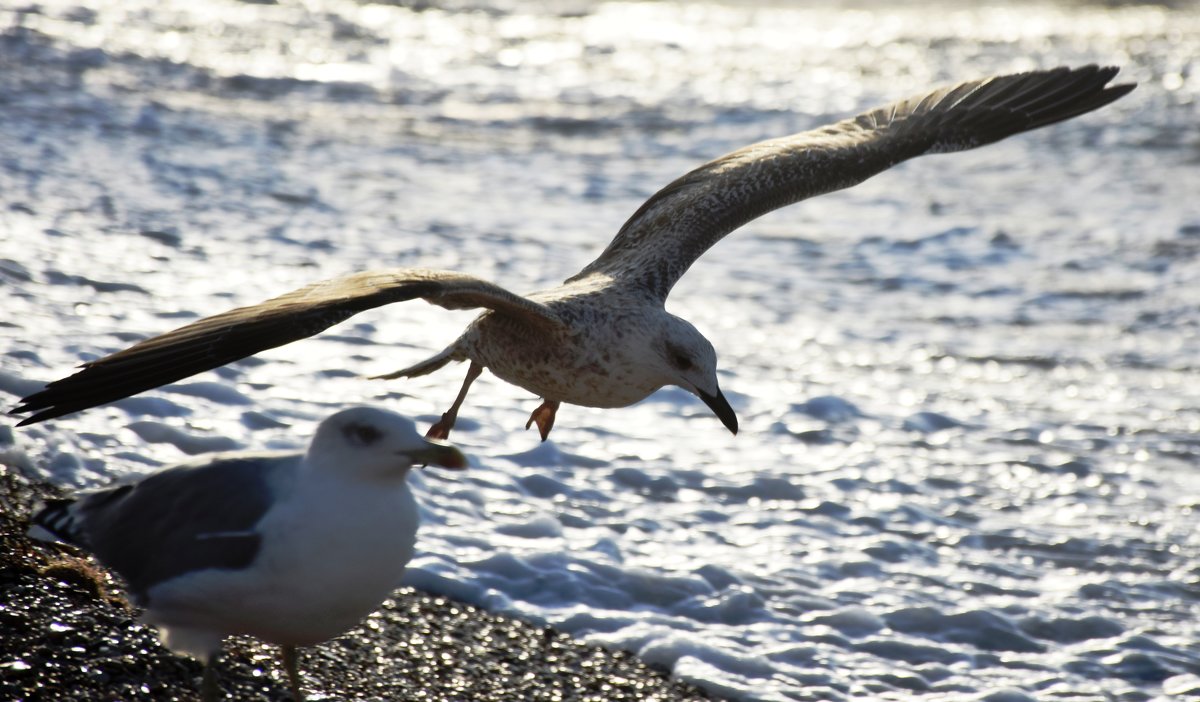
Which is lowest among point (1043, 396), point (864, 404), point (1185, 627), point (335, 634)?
point (335, 634)

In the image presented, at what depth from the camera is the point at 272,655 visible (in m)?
4.16

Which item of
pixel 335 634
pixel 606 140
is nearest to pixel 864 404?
pixel 335 634

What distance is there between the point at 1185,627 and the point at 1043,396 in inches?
103

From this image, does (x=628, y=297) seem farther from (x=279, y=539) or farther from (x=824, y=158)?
(x=279, y=539)

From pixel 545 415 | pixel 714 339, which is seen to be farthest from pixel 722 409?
pixel 714 339

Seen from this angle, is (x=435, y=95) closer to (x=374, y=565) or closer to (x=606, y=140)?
(x=606, y=140)

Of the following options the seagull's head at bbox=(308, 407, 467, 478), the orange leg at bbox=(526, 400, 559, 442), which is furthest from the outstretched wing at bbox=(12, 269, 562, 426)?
the orange leg at bbox=(526, 400, 559, 442)

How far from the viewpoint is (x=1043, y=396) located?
312 inches

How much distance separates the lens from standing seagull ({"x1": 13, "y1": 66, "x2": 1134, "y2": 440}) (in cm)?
383

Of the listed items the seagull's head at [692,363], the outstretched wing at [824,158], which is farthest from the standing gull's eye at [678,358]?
the outstretched wing at [824,158]

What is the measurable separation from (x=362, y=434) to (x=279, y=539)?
328 millimetres

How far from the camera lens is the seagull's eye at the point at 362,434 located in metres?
3.45

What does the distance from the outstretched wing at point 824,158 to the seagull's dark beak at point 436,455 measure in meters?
2.47

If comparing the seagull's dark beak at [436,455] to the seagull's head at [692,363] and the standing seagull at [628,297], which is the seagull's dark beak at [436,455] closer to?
the standing seagull at [628,297]
